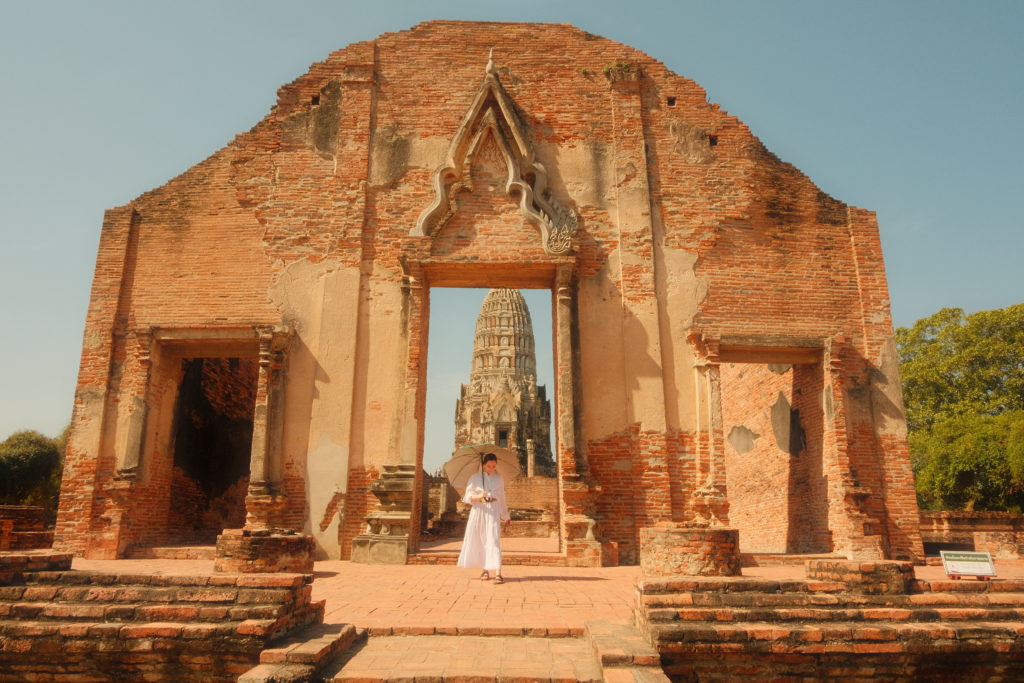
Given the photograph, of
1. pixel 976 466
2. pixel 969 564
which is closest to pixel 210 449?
pixel 969 564

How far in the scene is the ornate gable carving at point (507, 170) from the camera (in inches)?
467

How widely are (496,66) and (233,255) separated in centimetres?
558

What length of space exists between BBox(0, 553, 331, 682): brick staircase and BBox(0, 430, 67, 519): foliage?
69.9 ft

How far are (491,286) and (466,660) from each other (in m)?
8.70

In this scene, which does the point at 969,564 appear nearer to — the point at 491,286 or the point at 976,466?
the point at 491,286

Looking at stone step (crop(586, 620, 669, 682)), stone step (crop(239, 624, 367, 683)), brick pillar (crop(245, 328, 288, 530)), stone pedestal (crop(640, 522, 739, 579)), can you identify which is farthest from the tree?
→ stone step (crop(239, 624, 367, 683))

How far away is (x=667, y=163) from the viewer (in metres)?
12.5

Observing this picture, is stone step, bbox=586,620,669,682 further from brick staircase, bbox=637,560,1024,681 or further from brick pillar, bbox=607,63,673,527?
brick pillar, bbox=607,63,673,527

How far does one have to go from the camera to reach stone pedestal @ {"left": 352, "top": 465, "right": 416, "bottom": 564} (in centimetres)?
1018

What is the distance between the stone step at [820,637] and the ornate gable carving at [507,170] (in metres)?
7.85

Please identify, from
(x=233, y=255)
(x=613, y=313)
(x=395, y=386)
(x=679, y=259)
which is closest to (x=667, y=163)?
(x=679, y=259)

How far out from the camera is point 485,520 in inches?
340

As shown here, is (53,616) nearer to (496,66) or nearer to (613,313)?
(613,313)

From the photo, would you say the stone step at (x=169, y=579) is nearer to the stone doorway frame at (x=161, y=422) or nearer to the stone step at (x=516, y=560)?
the stone step at (x=516, y=560)
